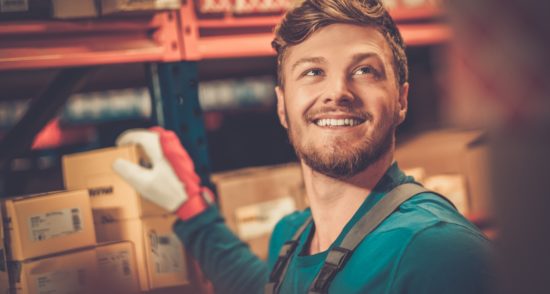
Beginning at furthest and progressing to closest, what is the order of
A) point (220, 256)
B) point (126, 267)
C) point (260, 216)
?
1. point (260, 216)
2. point (220, 256)
3. point (126, 267)

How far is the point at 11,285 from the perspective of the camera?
6.51ft

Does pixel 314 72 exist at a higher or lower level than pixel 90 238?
higher

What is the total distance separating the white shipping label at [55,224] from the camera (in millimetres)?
1980

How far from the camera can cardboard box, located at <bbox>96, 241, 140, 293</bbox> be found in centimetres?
215

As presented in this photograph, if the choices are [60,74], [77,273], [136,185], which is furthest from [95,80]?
[77,273]

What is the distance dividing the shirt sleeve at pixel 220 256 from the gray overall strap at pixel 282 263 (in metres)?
0.30

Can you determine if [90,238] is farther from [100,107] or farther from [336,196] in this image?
[100,107]

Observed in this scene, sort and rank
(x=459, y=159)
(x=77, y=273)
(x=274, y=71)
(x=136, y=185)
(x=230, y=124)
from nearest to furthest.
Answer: (x=77, y=273) → (x=136, y=185) → (x=459, y=159) → (x=230, y=124) → (x=274, y=71)

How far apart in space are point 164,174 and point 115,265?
377 millimetres

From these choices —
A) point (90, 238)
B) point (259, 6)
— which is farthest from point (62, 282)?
point (259, 6)

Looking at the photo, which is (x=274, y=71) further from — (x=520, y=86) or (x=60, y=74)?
(x=60, y=74)

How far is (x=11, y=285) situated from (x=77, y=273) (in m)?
0.21

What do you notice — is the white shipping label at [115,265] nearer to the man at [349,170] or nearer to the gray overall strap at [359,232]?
the man at [349,170]

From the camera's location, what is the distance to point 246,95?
4637 mm
